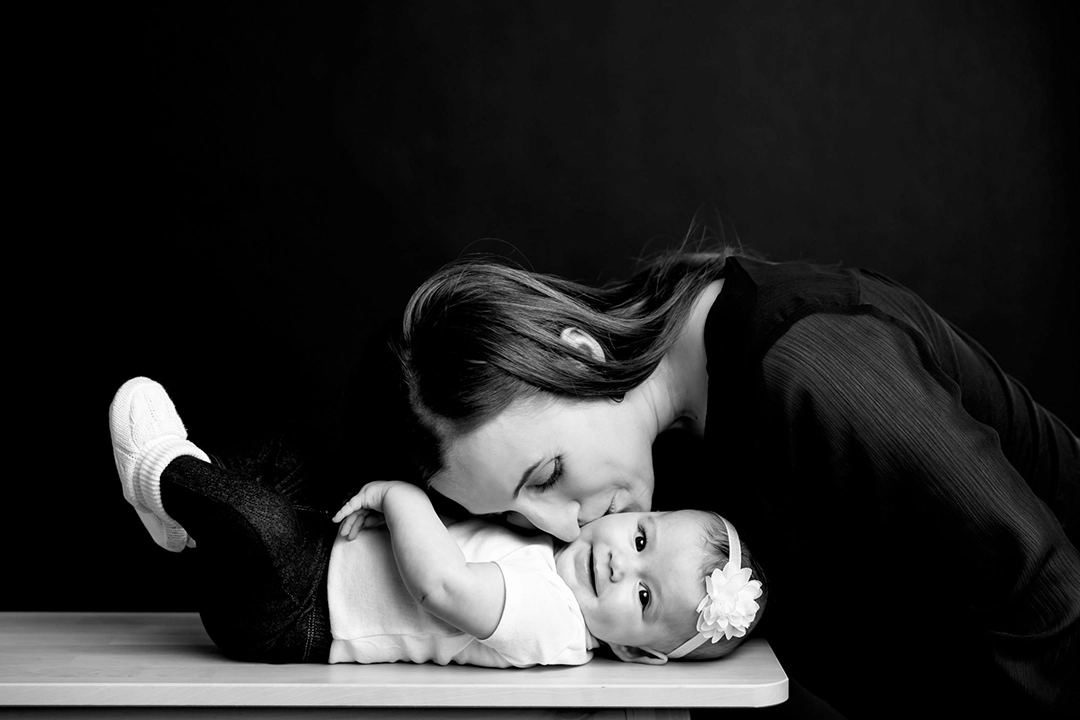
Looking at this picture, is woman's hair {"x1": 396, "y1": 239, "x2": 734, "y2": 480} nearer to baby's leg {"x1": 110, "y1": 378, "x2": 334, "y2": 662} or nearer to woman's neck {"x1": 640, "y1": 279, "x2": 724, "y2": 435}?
woman's neck {"x1": 640, "y1": 279, "x2": 724, "y2": 435}

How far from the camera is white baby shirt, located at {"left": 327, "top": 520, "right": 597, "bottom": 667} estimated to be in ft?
4.74

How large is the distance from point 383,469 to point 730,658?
23.5 inches

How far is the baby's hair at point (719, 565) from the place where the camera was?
60.0 inches

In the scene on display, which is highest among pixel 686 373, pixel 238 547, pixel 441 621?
pixel 686 373

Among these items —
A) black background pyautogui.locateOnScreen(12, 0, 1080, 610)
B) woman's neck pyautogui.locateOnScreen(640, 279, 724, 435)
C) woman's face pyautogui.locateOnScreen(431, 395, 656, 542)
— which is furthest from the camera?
black background pyautogui.locateOnScreen(12, 0, 1080, 610)

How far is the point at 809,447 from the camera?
1.47 m

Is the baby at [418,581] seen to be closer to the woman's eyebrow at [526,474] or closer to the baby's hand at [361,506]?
the baby's hand at [361,506]

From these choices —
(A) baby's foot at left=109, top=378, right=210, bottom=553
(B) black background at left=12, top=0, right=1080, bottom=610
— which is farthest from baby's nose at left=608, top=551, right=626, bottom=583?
(B) black background at left=12, top=0, right=1080, bottom=610

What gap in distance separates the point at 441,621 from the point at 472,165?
1.21m

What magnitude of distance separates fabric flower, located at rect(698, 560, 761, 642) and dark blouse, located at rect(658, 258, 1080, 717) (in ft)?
0.39

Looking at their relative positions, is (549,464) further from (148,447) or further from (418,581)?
(148,447)

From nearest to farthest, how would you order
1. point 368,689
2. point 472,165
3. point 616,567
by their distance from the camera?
point 368,689 < point 616,567 < point 472,165

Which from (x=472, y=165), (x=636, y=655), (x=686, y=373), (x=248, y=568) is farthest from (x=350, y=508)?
(x=472, y=165)

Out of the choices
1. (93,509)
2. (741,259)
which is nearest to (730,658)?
(741,259)
